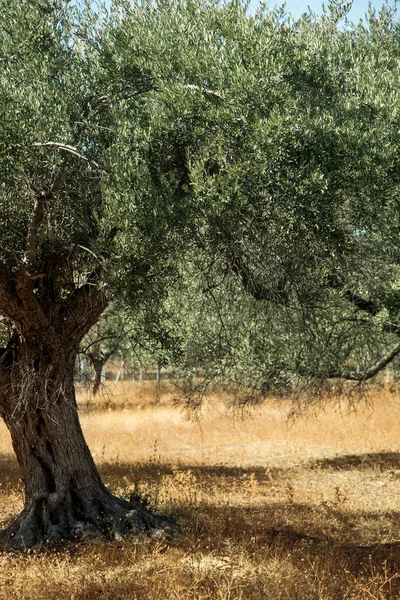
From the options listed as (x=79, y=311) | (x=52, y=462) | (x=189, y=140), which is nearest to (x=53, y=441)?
(x=52, y=462)

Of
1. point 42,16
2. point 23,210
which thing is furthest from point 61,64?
point 23,210

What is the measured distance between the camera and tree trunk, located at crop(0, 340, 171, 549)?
887 centimetres

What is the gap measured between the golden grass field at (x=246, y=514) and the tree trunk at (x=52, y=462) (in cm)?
57

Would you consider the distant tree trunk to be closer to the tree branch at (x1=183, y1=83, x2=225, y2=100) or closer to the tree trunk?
the tree trunk

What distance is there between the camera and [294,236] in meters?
7.21

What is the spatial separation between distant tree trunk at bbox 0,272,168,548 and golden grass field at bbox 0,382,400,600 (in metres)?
0.60

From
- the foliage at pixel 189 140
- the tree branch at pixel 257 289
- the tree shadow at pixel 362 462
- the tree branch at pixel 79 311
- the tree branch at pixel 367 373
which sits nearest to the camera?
the foliage at pixel 189 140

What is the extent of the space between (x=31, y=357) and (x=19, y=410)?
719 millimetres

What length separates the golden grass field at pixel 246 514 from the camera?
7.14 m

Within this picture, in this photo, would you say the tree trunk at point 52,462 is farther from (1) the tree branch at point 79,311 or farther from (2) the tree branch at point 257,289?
(2) the tree branch at point 257,289

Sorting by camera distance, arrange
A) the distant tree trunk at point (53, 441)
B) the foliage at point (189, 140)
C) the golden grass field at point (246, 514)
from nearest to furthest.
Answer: the foliage at point (189, 140) < the golden grass field at point (246, 514) < the distant tree trunk at point (53, 441)

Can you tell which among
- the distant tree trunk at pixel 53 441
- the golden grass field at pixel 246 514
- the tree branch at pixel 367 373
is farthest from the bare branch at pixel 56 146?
the tree branch at pixel 367 373

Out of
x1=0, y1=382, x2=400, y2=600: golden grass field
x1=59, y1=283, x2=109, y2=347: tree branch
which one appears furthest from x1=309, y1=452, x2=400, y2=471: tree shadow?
x1=59, y1=283, x2=109, y2=347: tree branch

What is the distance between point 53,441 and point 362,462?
10.8 m
